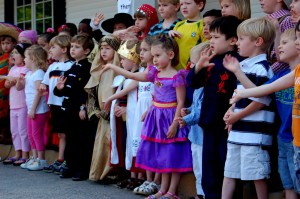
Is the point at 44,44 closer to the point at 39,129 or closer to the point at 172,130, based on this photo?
the point at 39,129

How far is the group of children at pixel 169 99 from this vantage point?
425 centimetres

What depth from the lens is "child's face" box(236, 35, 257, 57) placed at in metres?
4.35

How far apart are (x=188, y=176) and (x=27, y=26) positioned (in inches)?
309

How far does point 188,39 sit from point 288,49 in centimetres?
164

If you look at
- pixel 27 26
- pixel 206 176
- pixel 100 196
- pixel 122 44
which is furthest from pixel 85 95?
pixel 27 26

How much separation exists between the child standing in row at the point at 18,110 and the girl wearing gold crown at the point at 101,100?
1649 mm

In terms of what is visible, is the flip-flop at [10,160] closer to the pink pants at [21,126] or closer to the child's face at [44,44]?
the pink pants at [21,126]

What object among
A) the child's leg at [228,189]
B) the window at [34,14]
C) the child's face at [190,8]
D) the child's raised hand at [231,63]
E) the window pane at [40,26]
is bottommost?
the child's leg at [228,189]

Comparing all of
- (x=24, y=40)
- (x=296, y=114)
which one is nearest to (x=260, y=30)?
(x=296, y=114)

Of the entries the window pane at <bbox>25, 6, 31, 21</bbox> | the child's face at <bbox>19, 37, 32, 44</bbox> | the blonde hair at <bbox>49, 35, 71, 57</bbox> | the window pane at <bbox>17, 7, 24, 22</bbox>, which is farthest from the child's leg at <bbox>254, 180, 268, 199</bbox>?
the window pane at <bbox>17, 7, 24, 22</bbox>

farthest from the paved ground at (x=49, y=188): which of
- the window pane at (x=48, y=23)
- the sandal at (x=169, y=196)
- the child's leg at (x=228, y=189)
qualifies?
the window pane at (x=48, y=23)

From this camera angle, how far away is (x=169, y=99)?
17.4ft

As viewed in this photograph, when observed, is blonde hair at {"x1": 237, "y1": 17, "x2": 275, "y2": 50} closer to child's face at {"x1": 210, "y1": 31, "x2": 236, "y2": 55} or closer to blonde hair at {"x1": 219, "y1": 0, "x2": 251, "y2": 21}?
child's face at {"x1": 210, "y1": 31, "x2": 236, "y2": 55}

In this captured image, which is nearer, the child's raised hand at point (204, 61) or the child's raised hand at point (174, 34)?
the child's raised hand at point (204, 61)
